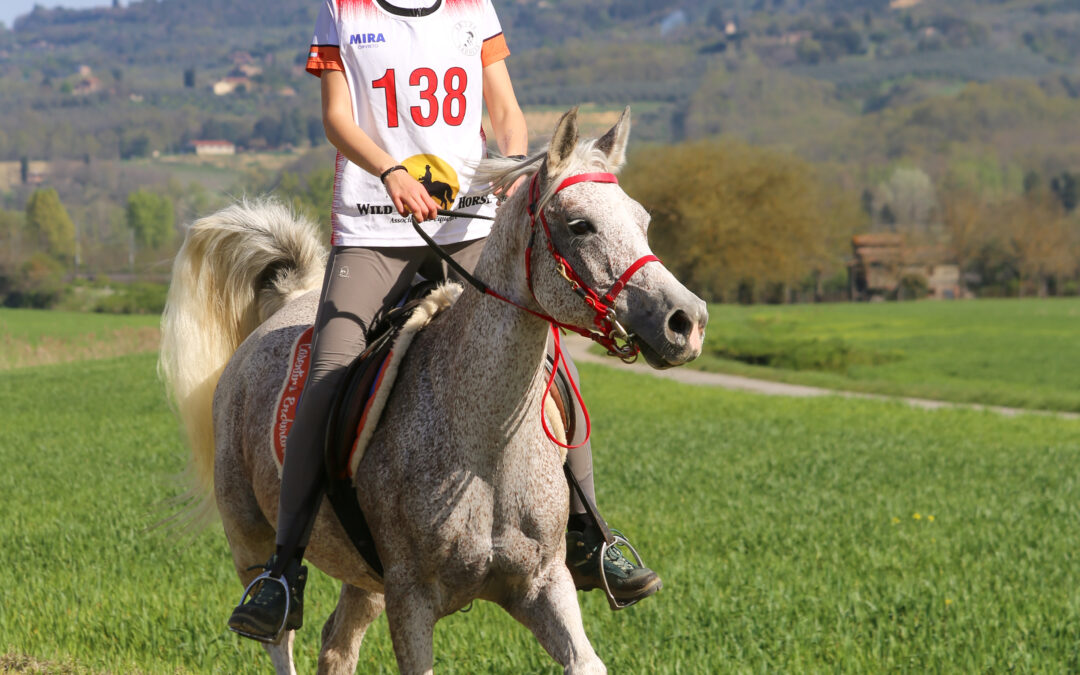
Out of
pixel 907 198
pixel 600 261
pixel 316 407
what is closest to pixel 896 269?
pixel 907 198

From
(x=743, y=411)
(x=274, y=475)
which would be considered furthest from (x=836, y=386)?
(x=274, y=475)

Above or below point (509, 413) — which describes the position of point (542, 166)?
above

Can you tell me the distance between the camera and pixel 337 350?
4.14 m

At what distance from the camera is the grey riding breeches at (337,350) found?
4.04 m

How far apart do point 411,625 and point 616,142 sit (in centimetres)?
176

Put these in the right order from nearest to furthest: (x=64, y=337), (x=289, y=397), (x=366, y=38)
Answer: (x=366, y=38) → (x=289, y=397) → (x=64, y=337)

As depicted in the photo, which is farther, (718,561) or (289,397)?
(718,561)

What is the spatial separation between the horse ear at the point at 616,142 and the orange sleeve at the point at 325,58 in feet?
4.16

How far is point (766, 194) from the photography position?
80750 millimetres

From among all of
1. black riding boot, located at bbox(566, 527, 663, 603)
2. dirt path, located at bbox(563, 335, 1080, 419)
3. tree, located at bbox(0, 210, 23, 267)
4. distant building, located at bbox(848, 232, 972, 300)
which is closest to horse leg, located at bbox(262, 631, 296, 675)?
black riding boot, located at bbox(566, 527, 663, 603)

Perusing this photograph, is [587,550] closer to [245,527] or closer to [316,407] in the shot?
[316,407]

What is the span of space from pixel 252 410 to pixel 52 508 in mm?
8750

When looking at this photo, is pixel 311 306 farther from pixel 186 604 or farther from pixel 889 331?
pixel 889 331

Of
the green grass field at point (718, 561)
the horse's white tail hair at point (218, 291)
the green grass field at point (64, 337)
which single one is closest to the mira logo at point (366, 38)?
the horse's white tail hair at point (218, 291)
